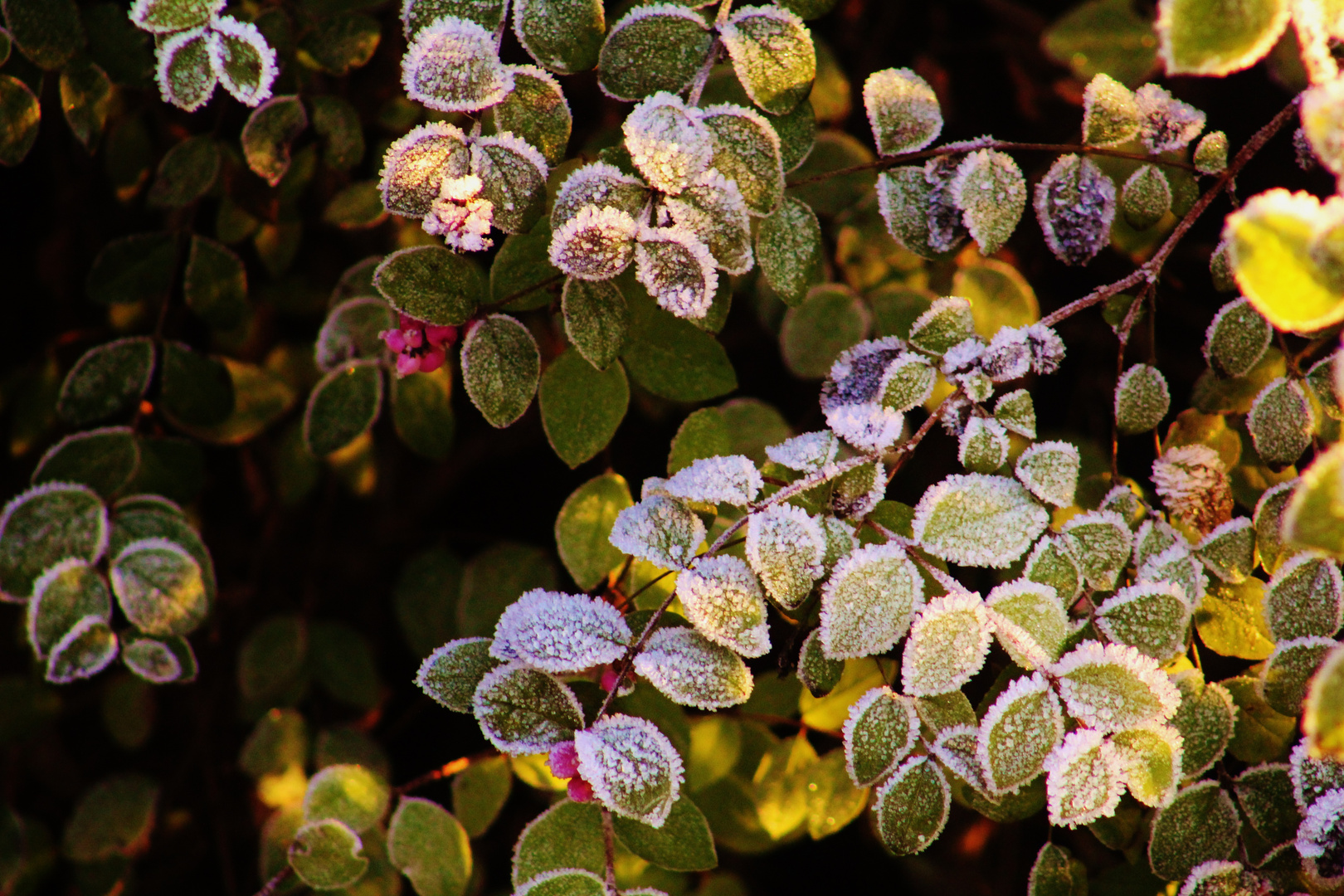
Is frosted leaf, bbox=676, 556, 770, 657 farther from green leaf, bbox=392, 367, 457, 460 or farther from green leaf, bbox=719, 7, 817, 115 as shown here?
green leaf, bbox=392, 367, 457, 460

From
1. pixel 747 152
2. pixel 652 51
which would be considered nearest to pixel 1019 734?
pixel 747 152

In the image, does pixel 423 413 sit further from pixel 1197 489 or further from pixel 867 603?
pixel 1197 489

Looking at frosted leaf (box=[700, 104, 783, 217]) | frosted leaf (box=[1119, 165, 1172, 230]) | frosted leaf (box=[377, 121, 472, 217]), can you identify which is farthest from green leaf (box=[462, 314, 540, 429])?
frosted leaf (box=[1119, 165, 1172, 230])

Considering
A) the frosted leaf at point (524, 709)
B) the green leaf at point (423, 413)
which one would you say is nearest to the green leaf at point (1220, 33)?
the frosted leaf at point (524, 709)

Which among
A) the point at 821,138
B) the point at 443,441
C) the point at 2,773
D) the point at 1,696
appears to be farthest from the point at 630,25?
the point at 2,773

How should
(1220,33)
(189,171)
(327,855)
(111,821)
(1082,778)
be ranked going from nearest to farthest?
(1220,33) → (1082,778) → (327,855) → (189,171) → (111,821)

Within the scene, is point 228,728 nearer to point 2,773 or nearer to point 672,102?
point 2,773
